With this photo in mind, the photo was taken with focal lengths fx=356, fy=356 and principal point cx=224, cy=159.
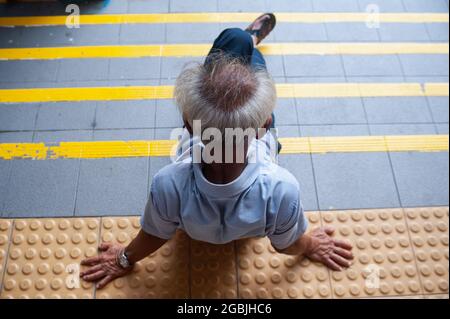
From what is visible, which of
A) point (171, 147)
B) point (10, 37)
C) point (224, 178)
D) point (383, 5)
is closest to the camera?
point (224, 178)

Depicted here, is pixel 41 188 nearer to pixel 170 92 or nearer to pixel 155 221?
pixel 170 92

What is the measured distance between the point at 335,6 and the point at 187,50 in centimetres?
150

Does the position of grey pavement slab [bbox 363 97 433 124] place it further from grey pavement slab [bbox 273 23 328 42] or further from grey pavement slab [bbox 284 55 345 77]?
grey pavement slab [bbox 273 23 328 42]

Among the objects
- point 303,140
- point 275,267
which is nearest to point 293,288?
point 275,267

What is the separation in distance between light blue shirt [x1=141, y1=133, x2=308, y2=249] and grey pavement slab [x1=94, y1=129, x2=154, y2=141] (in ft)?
4.06

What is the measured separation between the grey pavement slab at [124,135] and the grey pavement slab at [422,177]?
1.85 metres

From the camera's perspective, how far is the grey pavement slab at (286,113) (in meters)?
2.76

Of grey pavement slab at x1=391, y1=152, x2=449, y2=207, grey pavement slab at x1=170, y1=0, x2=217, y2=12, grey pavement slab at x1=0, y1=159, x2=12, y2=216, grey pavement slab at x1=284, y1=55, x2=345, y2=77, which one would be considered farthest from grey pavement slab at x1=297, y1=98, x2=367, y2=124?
grey pavement slab at x1=0, y1=159, x2=12, y2=216

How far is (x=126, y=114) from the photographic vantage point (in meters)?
2.73

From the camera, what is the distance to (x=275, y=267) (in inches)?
88.4

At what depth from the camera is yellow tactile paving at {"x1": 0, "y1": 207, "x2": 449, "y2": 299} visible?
2.16 m

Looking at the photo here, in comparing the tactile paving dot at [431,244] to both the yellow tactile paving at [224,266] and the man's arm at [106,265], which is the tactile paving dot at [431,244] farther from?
the man's arm at [106,265]
